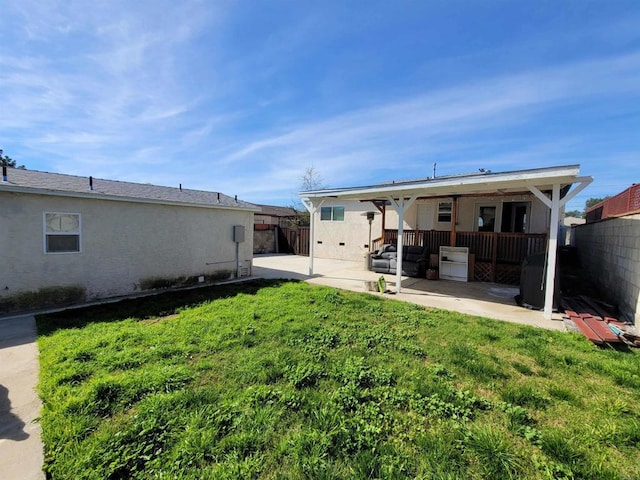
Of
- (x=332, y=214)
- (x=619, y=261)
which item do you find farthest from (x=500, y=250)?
(x=332, y=214)

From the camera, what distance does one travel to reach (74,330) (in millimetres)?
4504

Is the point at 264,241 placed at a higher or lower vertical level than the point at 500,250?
lower

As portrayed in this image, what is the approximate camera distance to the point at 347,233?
49.6 ft

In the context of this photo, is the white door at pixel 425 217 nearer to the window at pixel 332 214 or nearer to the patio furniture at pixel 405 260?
the patio furniture at pixel 405 260

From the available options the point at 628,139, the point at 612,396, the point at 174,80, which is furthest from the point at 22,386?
the point at 628,139

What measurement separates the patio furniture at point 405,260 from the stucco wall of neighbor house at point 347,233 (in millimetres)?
3202

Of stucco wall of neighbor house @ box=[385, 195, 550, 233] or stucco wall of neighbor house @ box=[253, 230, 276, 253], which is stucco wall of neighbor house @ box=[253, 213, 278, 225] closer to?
stucco wall of neighbor house @ box=[253, 230, 276, 253]

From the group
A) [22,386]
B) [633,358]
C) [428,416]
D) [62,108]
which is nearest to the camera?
[428,416]

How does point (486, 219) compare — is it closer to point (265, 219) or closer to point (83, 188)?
point (83, 188)

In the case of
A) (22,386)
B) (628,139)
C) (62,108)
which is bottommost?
(22,386)

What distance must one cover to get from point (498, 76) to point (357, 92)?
4690mm

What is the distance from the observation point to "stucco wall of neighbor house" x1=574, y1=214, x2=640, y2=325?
→ 4941 mm

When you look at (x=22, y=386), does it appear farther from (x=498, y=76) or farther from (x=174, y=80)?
(x=498, y=76)

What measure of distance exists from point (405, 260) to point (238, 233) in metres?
6.30
